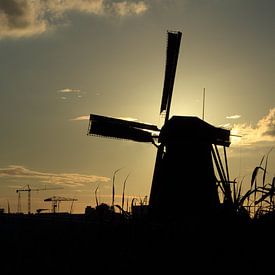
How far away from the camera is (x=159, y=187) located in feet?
69.9

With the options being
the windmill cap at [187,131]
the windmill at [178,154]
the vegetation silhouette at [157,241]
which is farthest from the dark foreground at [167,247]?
the windmill cap at [187,131]

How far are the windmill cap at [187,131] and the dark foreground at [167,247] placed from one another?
15949 mm

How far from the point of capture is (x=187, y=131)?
21.6 meters

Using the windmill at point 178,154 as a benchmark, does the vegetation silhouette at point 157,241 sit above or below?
below

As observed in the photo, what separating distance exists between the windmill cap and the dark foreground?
15.9 m

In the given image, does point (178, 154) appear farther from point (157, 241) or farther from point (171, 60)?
point (157, 241)

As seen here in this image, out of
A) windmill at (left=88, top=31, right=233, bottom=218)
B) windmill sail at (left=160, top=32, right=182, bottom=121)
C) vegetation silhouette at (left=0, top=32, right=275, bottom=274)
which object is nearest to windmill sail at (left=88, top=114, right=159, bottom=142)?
windmill at (left=88, top=31, right=233, bottom=218)

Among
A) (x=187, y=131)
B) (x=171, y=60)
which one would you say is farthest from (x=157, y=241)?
(x=171, y=60)

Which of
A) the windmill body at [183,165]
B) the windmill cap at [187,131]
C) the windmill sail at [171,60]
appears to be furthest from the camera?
the windmill sail at [171,60]

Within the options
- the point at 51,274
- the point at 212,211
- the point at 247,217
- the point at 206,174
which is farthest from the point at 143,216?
the point at 206,174

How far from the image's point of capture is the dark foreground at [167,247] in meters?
4.21

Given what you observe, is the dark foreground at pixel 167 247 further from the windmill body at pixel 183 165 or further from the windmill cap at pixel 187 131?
the windmill cap at pixel 187 131

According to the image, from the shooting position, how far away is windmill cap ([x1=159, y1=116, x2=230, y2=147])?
2150cm

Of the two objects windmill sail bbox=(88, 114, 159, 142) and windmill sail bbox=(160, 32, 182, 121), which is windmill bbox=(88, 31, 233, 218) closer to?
windmill sail bbox=(88, 114, 159, 142)
